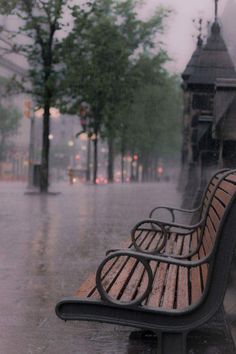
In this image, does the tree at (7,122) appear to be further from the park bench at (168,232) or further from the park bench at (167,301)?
the park bench at (167,301)

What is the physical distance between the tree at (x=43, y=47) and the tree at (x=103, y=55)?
63 centimetres

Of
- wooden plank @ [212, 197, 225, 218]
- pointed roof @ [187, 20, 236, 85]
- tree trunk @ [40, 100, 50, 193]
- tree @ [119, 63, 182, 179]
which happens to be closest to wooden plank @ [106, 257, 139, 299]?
wooden plank @ [212, 197, 225, 218]

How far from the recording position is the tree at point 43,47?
2623 cm

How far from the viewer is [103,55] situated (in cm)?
3219

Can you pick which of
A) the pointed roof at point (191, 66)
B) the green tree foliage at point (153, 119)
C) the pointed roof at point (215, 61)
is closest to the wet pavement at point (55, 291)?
the pointed roof at point (215, 61)

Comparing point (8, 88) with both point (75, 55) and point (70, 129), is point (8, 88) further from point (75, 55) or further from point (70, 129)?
point (70, 129)

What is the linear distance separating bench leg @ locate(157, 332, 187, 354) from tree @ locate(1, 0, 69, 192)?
2269 centimetres

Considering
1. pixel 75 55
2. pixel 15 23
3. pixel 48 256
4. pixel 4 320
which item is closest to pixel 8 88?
pixel 75 55

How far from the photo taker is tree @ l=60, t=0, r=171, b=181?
90.6 feet

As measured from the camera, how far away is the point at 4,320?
17.9 feet

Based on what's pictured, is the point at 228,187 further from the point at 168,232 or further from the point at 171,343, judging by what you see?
the point at 168,232

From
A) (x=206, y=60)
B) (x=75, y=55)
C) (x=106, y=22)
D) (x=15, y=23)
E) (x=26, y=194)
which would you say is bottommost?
(x=26, y=194)

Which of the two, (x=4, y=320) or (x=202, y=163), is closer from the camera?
(x=4, y=320)

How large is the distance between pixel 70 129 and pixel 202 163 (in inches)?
5934
